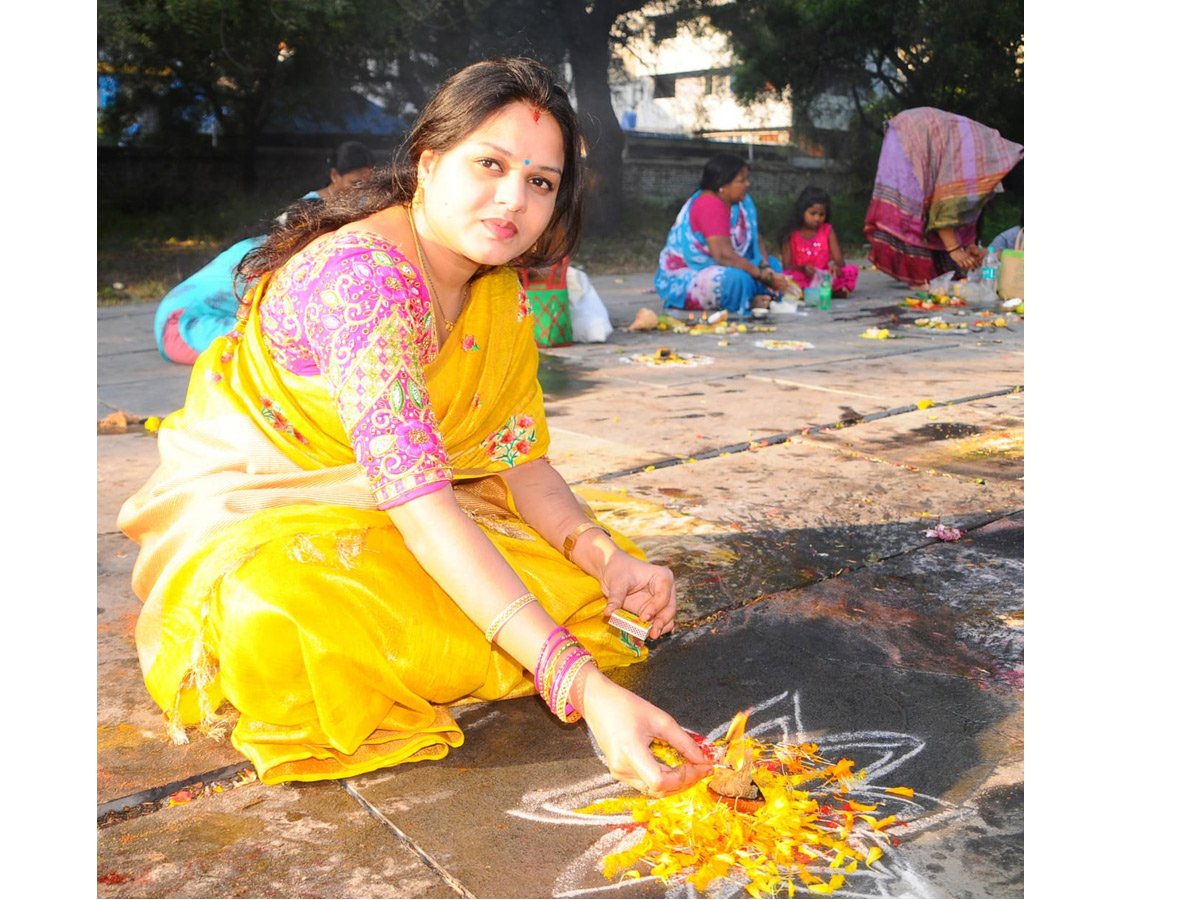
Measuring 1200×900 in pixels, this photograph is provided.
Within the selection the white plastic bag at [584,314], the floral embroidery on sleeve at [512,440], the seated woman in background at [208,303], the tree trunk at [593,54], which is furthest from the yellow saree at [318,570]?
the tree trunk at [593,54]

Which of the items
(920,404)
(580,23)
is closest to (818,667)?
(920,404)

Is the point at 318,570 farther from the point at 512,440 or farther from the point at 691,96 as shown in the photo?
the point at 691,96

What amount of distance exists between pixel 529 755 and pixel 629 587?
403mm

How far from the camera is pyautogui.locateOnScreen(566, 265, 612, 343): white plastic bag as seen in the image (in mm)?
6883

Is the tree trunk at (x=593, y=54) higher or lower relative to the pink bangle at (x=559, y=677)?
higher

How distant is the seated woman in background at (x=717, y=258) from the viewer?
827 cm

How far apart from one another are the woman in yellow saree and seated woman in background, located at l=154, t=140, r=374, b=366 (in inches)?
133

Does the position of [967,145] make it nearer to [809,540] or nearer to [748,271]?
[748,271]

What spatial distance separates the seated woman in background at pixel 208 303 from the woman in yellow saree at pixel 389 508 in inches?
133

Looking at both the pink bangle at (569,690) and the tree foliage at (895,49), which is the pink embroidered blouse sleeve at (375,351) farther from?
the tree foliage at (895,49)

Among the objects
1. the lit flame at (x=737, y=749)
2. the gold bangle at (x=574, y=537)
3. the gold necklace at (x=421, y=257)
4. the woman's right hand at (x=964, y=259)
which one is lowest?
the lit flame at (x=737, y=749)

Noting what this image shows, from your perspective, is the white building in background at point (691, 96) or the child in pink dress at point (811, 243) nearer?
the child in pink dress at point (811, 243)

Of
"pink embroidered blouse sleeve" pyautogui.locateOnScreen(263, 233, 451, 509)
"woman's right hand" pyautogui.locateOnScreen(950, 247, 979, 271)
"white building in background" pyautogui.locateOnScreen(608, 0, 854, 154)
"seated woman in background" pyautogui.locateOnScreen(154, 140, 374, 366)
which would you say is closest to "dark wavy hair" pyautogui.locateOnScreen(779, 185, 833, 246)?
"woman's right hand" pyautogui.locateOnScreen(950, 247, 979, 271)

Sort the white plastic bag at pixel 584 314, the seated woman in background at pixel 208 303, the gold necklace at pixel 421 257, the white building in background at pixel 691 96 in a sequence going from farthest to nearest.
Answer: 1. the white building in background at pixel 691 96
2. the white plastic bag at pixel 584 314
3. the seated woman in background at pixel 208 303
4. the gold necklace at pixel 421 257
